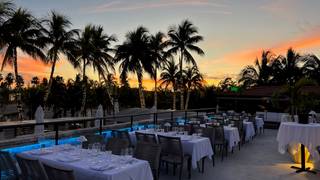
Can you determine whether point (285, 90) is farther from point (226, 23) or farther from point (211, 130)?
point (226, 23)

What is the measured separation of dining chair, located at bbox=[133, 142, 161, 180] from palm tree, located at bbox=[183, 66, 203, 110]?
24461 millimetres

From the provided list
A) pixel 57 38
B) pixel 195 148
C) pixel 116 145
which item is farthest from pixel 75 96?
pixel 116 145

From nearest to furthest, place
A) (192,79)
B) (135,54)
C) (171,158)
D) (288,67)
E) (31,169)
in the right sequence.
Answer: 1. (31,169)
2. (171,158)
3. (135,54)
4. (288,67)
5. (192,79)

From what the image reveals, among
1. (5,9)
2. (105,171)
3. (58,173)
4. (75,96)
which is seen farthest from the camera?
(75,96)

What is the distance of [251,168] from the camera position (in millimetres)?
7348

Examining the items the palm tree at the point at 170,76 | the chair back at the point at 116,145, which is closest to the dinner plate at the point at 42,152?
the chair back at the point at 116,145

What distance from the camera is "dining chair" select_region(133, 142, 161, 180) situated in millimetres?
5000

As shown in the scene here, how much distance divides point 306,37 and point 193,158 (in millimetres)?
13433

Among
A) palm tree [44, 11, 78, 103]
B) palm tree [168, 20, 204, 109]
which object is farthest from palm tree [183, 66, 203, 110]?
palm tree [44, 11, 78, 103]

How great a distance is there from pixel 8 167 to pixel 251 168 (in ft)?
18.0

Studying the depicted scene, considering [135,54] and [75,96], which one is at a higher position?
[135,54]

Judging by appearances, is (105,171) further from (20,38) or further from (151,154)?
(20,38)

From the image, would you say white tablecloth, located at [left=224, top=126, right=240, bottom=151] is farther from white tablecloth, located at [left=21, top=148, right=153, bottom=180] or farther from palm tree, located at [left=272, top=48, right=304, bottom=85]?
palm tree, located at [left=272, top=48, right=304, bottom=85]

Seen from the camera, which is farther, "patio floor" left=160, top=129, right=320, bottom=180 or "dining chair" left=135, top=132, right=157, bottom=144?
"dining chair" left=135, top=132, right=157, bottom=144
